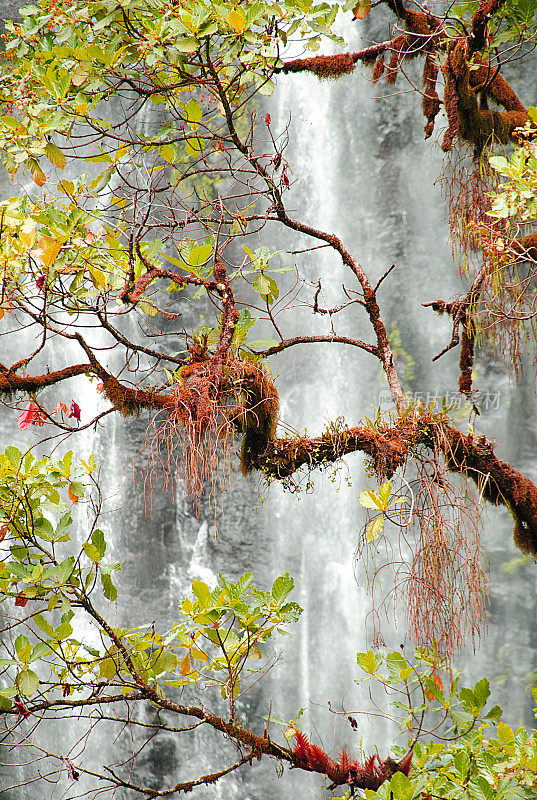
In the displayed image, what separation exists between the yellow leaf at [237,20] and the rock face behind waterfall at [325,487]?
9.94ft

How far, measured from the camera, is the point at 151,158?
556 centimetres

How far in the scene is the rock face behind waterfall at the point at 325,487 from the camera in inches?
181

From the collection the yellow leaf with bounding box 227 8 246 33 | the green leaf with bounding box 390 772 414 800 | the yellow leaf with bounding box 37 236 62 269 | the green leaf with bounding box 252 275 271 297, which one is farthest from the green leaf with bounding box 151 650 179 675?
the yellow leaf with bounding box 227 8 246 33

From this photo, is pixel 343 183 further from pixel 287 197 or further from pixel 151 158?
pixel 151 158

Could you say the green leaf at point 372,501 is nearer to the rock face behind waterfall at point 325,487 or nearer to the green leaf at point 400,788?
the green leaf at point 400,788

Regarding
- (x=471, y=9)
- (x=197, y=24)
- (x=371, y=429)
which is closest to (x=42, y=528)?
(x=371, y=429)

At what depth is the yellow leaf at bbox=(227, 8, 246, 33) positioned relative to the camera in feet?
6.54

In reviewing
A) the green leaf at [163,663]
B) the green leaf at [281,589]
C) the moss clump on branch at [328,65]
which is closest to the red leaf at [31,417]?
the green leaf at [163,663]

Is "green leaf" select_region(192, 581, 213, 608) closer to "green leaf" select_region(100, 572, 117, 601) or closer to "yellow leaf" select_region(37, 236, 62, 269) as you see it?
"green leaf" select_region(100, 572, 117, 601)

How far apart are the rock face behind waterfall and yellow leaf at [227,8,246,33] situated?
303cm

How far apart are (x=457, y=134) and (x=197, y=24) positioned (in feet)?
4.03

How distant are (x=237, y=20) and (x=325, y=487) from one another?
358cm

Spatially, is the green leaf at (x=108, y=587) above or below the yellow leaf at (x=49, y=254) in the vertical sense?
below

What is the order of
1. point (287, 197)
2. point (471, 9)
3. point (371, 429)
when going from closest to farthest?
point (371, 429) < point (471, 9) < point (287, 197)
